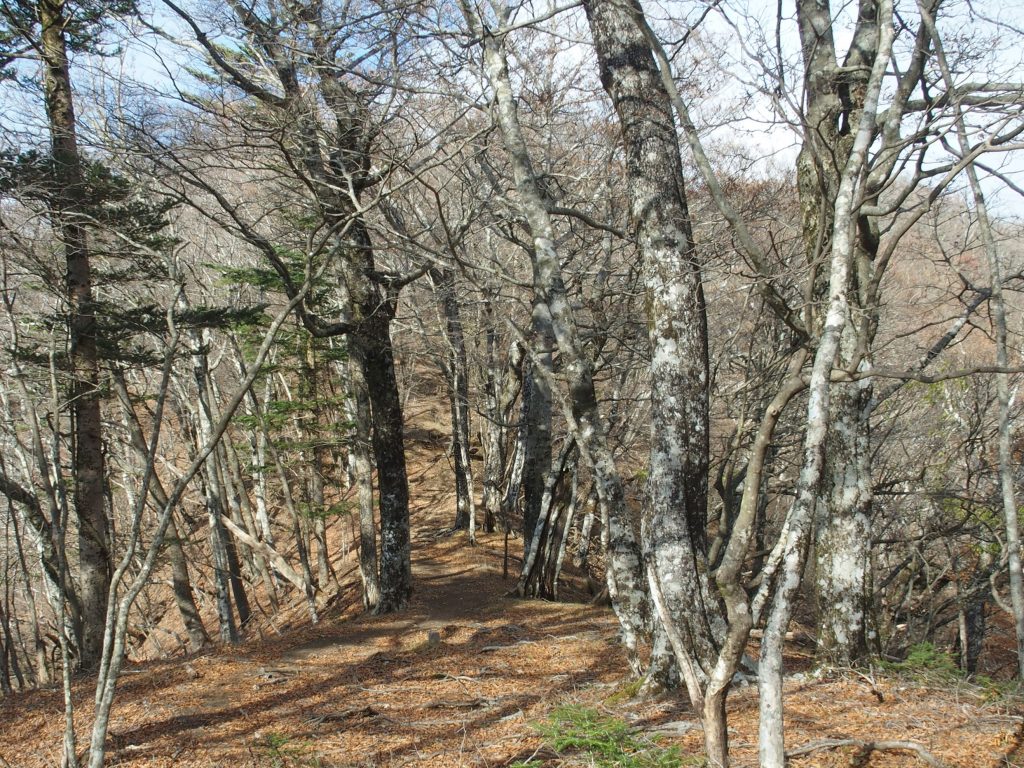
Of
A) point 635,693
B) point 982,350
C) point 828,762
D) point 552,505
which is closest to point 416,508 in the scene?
point 552,505

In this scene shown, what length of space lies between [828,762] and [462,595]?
8295 mm

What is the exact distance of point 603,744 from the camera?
4199 mm

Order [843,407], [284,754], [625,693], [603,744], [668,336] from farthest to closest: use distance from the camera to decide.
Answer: [843,407]
[625,693]
[668,336]
[284,754]
[603,744]

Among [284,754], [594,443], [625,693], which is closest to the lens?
[284,754]

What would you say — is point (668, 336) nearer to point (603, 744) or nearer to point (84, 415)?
point (603, 744)

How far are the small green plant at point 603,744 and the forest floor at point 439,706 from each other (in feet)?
0.24

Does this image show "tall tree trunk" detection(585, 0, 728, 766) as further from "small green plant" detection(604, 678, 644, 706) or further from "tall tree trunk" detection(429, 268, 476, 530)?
"tall tree trunk" detection(429, 268, 476, 530)

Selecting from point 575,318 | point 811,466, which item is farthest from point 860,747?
point 575,318

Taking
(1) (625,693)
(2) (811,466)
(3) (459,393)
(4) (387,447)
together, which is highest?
(3) (459,393)

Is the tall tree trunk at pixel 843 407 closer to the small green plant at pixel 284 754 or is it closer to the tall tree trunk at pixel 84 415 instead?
the small green plant at pixel 284 754

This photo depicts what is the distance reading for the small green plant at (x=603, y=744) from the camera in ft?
13.3

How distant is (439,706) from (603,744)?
2318 millimetres

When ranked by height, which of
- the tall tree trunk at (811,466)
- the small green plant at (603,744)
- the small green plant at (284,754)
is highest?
the tall tree trunk at (811,466)

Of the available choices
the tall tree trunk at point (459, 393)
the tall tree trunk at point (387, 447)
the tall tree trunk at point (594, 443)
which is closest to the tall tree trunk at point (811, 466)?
the tall tree trunk at point (594, 443)
